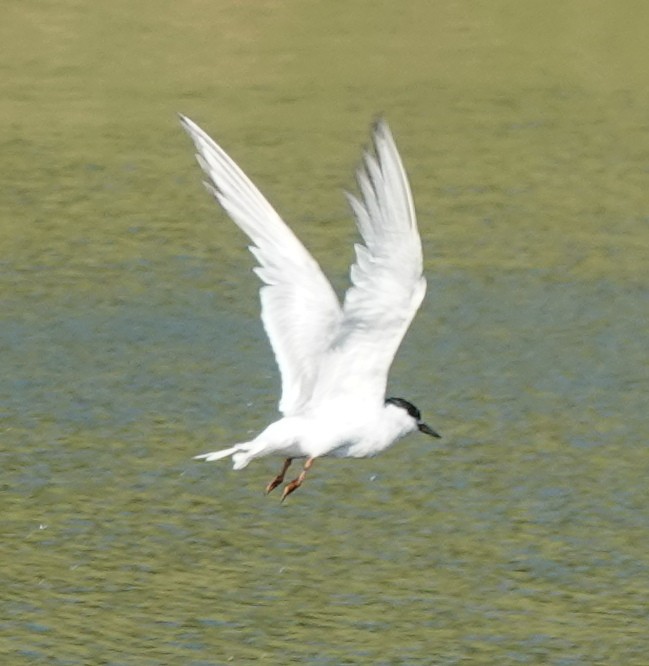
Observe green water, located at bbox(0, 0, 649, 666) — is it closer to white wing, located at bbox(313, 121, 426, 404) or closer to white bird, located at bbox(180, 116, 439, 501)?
white bird, located at bbox(180, 116, 439, 501)

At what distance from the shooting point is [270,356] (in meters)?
15.2

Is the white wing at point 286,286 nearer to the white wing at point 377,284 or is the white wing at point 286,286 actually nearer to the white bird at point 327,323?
the white bird at point 327,323

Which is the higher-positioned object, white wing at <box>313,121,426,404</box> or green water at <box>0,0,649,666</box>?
white wing at <box>313,121,426,404</box>

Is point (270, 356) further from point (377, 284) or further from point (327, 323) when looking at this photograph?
point (377, 284)

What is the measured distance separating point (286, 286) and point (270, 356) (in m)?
7.03

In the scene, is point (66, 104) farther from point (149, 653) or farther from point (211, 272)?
point (149, 653)

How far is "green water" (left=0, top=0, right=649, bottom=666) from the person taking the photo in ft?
36.7

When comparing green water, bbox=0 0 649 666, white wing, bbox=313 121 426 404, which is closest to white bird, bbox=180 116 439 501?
white wing, bbox=313 121 426 404

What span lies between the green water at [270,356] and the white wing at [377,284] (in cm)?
295

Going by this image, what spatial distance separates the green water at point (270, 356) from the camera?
→ 11.2 meters

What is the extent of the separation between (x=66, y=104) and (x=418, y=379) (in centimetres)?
883

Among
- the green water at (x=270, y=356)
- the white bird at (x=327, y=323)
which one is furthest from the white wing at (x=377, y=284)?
the green water at (x=270, y=356)

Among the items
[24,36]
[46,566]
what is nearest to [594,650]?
[46,566]

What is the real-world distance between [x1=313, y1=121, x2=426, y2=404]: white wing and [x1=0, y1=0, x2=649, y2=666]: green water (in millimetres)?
2948
